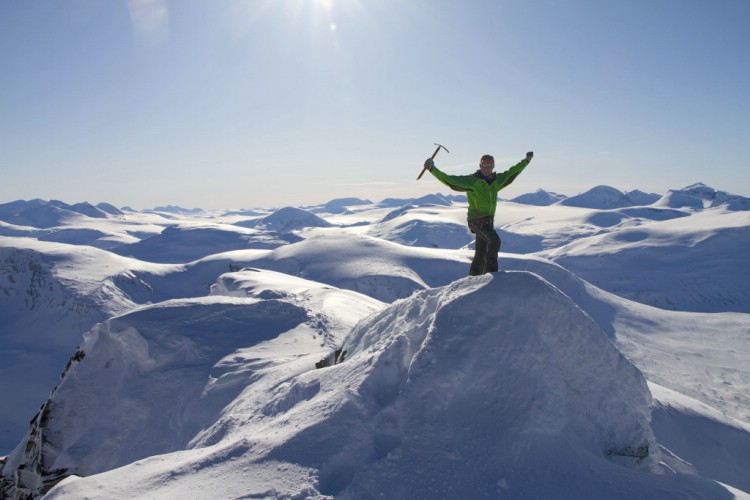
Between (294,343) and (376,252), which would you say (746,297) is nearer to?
(376,252)

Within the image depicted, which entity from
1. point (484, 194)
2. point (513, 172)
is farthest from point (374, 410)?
point (513, 172)

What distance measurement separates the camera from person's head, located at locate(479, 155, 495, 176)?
950 cm

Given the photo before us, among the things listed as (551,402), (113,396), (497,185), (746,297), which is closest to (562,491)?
(551,402)

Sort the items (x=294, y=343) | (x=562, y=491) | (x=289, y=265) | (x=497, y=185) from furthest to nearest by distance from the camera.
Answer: (x=289, y=265), (x=294, y=343), (x=497, y=185), (x=562, y=491)

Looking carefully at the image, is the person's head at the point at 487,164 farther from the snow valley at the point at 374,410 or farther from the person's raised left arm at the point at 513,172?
the snow valley at the point at 374,410

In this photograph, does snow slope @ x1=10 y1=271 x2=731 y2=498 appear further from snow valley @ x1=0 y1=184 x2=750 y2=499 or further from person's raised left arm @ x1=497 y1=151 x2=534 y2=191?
person's raised left arm @ x1=497 y1=151 x2=534 y2=191

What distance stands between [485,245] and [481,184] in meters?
1.35

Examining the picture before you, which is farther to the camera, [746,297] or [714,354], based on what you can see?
[746,297]

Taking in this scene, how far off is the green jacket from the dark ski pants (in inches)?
7.8

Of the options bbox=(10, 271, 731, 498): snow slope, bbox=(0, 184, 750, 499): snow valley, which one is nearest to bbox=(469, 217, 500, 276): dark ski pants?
bbox=(0, 184, 750, 499): snow valley

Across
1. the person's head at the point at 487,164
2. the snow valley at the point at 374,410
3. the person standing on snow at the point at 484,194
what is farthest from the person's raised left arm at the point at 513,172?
the snow valley at the point at 374,410

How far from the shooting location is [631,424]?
7070mm

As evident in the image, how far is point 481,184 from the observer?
951cm

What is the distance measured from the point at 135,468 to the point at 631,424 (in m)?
8.12
